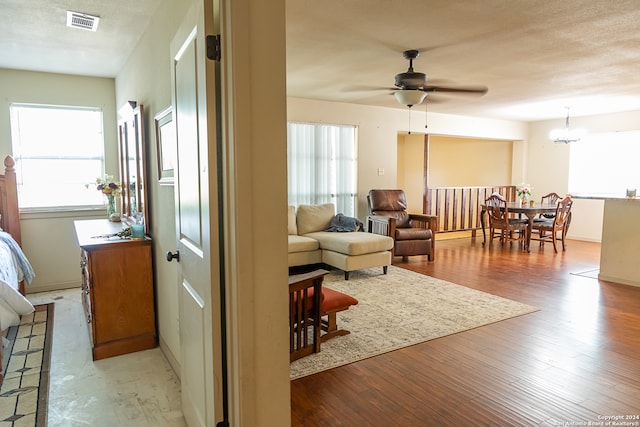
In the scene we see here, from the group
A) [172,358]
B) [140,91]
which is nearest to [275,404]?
[172,358]

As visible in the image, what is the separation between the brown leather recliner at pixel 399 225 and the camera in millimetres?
5832

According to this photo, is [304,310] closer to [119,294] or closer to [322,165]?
[119,294]

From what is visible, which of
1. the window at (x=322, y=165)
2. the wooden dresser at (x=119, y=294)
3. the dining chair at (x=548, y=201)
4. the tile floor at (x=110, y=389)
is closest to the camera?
the tile floor at (x=110, y=389)

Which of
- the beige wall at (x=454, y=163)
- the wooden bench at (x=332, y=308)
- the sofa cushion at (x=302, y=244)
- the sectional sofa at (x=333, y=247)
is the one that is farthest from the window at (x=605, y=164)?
the wooden bench at (x=332, y=308)

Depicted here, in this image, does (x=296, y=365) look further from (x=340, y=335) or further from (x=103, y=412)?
(x=103, y=412)

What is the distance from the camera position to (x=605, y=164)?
758 centimetres

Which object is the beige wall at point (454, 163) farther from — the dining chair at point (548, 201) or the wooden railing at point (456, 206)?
the dining chair at point (548, 201)

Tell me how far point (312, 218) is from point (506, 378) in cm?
359

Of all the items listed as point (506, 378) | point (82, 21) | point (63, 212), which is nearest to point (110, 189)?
point (63, 212)

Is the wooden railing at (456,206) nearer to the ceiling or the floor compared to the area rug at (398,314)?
nearer to the ceiling

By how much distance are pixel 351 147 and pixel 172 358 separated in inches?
185

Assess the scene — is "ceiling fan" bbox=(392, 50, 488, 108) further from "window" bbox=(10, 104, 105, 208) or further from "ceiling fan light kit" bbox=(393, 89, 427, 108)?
"window" bbox=(10, 104, 105, 208)

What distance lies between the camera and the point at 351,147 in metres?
6.58

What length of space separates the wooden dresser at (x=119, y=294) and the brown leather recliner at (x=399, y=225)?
3.64 m
